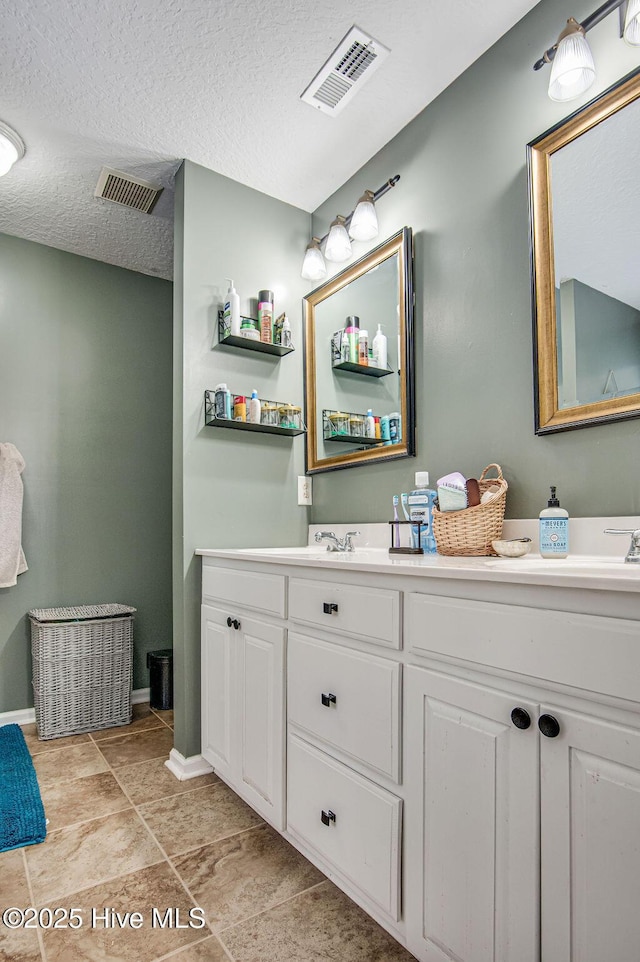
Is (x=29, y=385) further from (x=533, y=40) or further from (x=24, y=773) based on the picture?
(x=533, y=40)

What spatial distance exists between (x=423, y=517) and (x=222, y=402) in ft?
3.06

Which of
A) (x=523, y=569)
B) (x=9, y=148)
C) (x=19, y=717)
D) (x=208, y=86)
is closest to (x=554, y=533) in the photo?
(x=523, y=569)

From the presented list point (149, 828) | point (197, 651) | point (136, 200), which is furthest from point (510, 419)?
point (136, 200)

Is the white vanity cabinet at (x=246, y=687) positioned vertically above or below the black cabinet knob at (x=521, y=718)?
below

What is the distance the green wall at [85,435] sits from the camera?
8.80 ft

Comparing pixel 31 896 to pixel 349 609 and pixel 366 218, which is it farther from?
pixel 366 218

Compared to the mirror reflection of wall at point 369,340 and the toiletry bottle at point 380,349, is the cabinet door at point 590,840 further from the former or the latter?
the toiletry bottle at point 380,349

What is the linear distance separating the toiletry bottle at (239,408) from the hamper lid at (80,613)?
1.15m

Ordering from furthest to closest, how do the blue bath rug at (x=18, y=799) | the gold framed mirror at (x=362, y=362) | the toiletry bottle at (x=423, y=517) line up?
the gold framed mirror at (x=362, y=362) → the toiletry bottle at (x=423, y=517) → the blue bath rug at (x=18, y=799)

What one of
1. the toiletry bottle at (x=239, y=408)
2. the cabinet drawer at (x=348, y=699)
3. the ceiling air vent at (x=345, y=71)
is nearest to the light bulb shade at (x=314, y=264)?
the ceiling air vent at (x=345, y=71)

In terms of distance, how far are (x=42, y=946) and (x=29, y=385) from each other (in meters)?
2.33

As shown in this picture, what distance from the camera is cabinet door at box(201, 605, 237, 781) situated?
1784 mm

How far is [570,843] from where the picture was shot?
80 centimetres

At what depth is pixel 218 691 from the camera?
1865 mm
